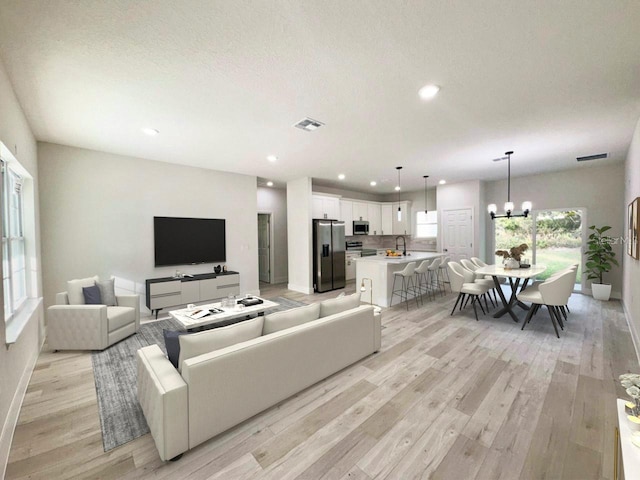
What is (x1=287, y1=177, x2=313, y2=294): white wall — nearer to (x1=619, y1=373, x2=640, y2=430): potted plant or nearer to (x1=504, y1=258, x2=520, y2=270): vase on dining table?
(x1=504, y1=258, x2=520, y2=270): vase on dining table

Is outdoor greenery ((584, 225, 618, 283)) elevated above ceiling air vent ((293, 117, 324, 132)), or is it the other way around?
ceiling air vent ((293, 117, 324, 132))

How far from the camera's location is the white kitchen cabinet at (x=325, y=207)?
7036mm

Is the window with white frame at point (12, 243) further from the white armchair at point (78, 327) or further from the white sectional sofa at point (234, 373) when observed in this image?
the white sectional sofa at point (234, 373)

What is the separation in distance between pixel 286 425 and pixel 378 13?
9.48ft

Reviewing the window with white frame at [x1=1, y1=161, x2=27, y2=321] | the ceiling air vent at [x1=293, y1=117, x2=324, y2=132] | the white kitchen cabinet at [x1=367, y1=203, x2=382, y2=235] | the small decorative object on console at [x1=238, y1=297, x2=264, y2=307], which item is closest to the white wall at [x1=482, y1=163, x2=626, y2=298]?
the white kitchen cabinet at [x1=367, y1=203, x2=382, y2=235]

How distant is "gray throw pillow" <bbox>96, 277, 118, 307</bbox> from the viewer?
3818 mm

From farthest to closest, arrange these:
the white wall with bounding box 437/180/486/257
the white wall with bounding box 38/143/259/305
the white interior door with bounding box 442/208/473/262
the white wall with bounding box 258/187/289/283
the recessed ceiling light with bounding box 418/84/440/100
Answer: the white wall with bounding box 258/187/289/283
the white interior door with bounding box 442/208/473/262
the white wall with bounding box 437/180/486/257
the white wall with bounding box 38/143/259/305
the recessed ceiling light with bounding box 418/84/440/100

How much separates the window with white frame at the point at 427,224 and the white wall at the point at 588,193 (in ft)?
6.64

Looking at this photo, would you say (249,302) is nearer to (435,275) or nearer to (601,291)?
(435,275)

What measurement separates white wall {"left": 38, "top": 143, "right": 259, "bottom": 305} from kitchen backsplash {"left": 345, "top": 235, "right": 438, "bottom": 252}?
15.1 feet

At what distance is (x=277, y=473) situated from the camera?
1.65 m

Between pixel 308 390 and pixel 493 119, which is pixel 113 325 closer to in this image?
pixel 308 390

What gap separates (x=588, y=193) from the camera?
236 inches

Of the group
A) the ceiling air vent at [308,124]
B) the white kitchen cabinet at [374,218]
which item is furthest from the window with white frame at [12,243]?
the white kitchen cabinet at [374,218]
